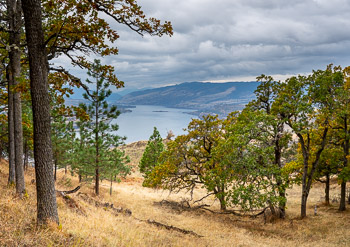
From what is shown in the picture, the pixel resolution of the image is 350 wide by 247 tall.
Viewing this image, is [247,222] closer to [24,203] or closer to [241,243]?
[241,243]

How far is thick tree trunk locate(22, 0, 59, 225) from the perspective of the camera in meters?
5.51

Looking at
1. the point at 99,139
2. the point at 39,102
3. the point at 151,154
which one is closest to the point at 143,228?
the point at 39,102

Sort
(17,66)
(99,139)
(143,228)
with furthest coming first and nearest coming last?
(99,139)
(143,228)
(17,66)

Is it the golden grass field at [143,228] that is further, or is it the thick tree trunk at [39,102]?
the golden grass field at [143,228]

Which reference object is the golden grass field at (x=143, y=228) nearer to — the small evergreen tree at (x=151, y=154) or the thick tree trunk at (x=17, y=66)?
the thick tree trunk at (x=17, y=66)

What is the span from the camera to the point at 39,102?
561cm

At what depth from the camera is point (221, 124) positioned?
1858 centimetres

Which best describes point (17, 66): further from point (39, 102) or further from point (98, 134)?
point (98, 134)

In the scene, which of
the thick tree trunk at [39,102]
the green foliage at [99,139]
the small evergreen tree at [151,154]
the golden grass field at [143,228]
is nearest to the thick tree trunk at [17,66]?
the golden grass field at [143,228]

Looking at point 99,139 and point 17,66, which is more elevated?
point 17,66

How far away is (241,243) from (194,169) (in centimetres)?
840

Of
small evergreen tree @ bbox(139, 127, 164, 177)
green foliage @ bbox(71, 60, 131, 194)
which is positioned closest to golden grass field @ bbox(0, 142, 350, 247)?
green foliage @ bbox(71, 60, 131, 194)

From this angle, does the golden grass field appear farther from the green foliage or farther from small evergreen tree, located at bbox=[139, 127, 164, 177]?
small evergreen tree, located at bbox=[139, 127, 164, 177]

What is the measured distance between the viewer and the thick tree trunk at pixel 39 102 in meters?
5.51
